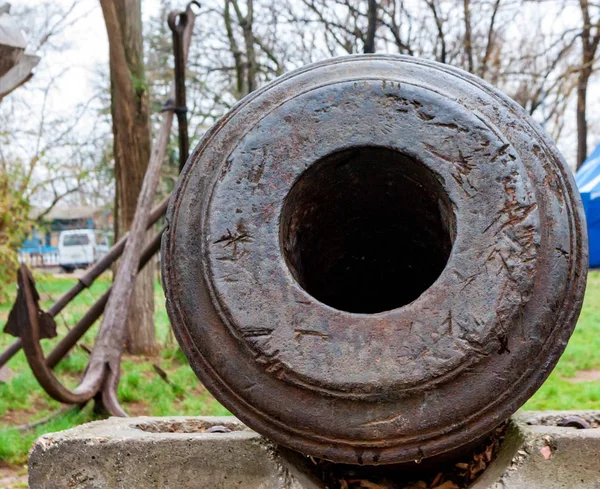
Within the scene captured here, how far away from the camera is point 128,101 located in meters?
6.18

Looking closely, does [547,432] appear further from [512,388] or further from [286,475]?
[286,475]

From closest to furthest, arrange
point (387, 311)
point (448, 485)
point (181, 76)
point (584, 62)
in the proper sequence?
1. point (387, 311)
2. point (448, 485)
3. point (181, 76)
4. point (584, 62)

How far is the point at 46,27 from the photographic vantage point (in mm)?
15875

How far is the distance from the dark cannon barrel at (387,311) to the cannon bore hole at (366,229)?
3 centimetres

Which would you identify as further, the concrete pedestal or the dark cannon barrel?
the concrete pedestal

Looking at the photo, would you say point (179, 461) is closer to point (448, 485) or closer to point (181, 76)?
point (448, 485)

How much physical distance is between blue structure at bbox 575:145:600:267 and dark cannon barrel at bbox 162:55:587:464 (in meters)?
9.78

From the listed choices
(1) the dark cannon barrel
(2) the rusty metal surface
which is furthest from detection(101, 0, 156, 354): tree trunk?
(1) the dark cannon barrel

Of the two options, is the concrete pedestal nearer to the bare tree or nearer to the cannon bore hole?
the cannon bore hole

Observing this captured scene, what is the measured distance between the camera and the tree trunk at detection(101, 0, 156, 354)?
603cm

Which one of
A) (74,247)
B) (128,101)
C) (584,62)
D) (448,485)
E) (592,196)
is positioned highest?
(584,62)

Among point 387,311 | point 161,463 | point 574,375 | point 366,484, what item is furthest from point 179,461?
point 574,375

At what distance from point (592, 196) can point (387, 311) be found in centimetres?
1062

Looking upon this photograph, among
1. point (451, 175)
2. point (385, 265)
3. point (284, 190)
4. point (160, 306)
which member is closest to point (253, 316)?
point (284, 190)
